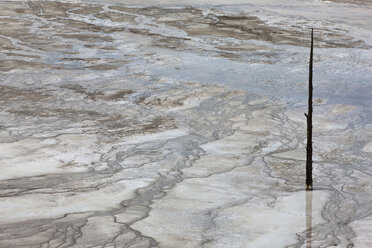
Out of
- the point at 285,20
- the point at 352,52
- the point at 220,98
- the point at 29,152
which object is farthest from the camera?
the point at 285,20

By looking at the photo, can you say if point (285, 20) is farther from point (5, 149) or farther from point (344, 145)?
point (5, 149)

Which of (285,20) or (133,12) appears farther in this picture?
(133,12)

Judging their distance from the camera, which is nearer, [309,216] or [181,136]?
[309,216]

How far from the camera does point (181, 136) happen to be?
5016 mm

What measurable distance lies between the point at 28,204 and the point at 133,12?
7657 millimetres

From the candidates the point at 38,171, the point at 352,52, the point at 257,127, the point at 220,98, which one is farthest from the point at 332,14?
the point at 38,171

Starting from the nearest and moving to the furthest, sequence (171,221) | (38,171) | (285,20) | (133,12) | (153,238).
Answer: (153,238) → (171,221) → (38,171) → (285,20) → (133,12)

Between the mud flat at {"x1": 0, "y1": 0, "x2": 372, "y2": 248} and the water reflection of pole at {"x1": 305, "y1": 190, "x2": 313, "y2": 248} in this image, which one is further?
the mud flat at {"x1": 0, "y1": 0, "x2": 372, "y2": 248}

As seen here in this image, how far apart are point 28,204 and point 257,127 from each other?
2194 millimetres

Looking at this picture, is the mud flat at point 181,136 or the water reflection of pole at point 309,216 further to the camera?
the mud flat at point 181,136

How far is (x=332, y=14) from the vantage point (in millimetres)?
10727

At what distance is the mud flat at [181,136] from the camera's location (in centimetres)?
334

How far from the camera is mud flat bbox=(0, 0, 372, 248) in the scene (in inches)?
132

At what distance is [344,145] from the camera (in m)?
4.81
